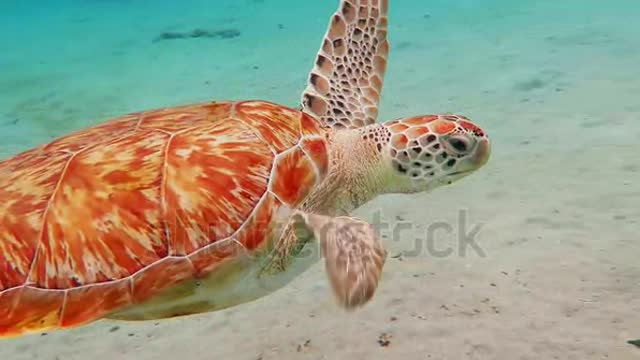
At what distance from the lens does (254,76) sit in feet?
26.3

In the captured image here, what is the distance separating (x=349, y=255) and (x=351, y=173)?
0.69 meters

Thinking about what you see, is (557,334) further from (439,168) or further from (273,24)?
(273,24)

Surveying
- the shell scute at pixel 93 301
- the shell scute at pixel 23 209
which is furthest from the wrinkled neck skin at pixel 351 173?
the shell scute at pixel 23 209

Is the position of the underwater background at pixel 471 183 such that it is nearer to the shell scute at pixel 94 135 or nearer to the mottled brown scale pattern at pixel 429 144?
the mottled brown scale pattern at pixel 429 144

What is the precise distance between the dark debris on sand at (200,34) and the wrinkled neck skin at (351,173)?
912 cm

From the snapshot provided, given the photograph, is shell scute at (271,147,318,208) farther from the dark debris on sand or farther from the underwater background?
the dark debris on sand

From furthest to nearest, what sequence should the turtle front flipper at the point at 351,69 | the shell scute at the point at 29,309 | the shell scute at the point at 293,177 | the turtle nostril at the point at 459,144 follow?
the turtle front flipper at the point at 351,69
the turtle nostril at the point at 459,144
the shell scute at the point at 293,177
the shell scute at the point at 29,309

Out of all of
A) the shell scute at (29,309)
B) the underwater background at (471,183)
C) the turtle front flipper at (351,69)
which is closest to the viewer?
the shell scute at (29,309)

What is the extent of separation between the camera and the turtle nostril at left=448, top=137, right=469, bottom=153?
2.33 m

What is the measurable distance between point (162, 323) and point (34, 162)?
1.27 m

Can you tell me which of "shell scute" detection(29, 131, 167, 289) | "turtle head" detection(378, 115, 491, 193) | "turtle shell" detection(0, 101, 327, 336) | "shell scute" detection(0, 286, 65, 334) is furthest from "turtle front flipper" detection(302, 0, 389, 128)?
"shell scute" detection(0, 286, 65, 334)

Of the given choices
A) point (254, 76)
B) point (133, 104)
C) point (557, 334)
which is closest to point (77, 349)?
point (557, 334)

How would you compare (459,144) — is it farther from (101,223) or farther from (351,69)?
(101,223)

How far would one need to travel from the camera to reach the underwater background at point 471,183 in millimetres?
2518
